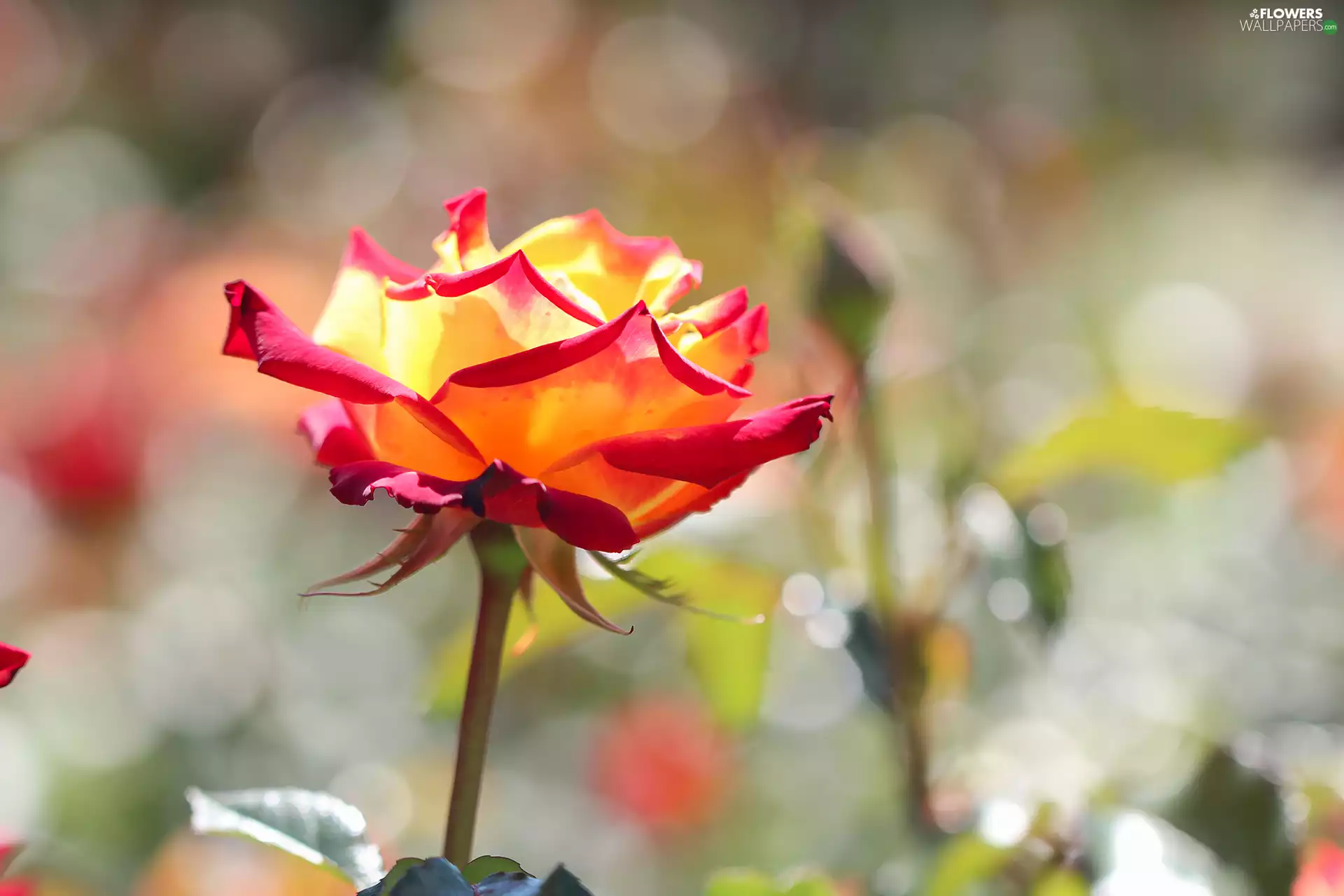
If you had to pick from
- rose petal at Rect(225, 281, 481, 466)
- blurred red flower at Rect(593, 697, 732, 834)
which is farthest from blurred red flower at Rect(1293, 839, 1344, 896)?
blurred red flower at Rect(593, 697, 732, 834)

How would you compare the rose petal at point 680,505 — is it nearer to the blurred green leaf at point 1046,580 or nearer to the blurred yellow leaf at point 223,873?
the blurred green leaf at point 1046,580

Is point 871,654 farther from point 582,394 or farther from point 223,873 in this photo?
point 223,873

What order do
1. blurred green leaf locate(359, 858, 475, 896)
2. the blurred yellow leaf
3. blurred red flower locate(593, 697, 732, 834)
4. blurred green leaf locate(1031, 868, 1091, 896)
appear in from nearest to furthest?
blurred green leaf locate(359, 858, 475, 896), blurred green leaf locate(1031, 868, 1091, 896), the blurred yellow leaf, blurred red flower locate(593, 697, 732, 834)

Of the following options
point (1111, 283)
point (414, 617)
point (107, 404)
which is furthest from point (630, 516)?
point (1111, 283)

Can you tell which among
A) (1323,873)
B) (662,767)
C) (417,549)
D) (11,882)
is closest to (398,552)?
(417,549)

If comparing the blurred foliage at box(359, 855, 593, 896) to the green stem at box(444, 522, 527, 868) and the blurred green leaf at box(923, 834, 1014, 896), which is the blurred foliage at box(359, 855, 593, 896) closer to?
the green stem at box(444, 522, 527, 868)

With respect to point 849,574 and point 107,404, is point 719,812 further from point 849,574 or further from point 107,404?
point 107,404
